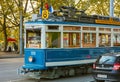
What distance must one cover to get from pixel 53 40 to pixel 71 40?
4.36 feet

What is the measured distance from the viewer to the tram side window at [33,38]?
1628 cm

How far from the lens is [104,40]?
1967 cm

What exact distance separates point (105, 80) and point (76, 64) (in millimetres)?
4048

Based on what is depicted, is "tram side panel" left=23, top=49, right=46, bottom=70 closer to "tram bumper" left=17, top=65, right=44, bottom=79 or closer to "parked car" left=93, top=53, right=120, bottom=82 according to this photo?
"tram bumper" left=17, top=65, right=44, bottom=79

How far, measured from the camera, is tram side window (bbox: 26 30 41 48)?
1628 cm

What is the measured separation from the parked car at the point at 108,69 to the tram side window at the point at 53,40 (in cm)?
315

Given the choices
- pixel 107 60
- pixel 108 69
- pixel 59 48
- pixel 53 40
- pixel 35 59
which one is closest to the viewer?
pixel 108 69

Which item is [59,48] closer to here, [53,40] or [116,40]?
[53,40]

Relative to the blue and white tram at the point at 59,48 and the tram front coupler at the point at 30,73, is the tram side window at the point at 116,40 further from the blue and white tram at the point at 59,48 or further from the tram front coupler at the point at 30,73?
the tram front coupler at the point at 30,73

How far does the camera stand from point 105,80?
44.0 feet

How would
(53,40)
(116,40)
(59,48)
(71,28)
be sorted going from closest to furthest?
(53,40), (59,48), (71,28), (116,40)

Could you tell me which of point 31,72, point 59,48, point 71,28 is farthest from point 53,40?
point 31,72

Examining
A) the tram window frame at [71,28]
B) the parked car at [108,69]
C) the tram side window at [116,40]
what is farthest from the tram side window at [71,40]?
the tram side window at [116,40]

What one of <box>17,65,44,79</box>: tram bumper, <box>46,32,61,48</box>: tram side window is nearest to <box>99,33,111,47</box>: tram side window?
<box>46,32,61,48</box>: tram side window
